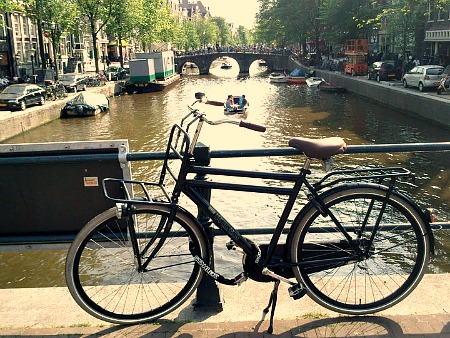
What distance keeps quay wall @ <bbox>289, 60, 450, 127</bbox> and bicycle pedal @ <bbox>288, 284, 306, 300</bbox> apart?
21038 millimetres

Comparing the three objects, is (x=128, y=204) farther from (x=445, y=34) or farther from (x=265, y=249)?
(x=445, y=34)

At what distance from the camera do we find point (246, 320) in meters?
3.29

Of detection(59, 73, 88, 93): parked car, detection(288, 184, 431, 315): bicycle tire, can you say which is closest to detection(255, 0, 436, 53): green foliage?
detection(59, 73, 88, 93): parked car

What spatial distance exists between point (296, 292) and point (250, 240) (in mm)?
450

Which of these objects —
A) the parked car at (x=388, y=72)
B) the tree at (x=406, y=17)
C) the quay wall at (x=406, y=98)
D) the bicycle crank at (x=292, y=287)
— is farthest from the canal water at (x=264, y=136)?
the tree at (x=406, y=17)

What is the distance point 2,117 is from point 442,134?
19639 millimetres

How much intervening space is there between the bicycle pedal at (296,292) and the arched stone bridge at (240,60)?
72.5 meters

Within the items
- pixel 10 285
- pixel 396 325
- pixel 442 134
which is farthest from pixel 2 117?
pixel 396 325

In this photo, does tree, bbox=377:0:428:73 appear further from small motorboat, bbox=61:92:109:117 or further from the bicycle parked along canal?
the bicycle parked along canal

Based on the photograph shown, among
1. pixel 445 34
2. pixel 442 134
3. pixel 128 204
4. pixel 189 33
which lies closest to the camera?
pixel 128 204

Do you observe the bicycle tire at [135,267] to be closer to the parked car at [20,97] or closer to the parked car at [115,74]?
the parked car at [20,97]

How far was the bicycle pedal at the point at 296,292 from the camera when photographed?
326 cm

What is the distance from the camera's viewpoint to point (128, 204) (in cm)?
309

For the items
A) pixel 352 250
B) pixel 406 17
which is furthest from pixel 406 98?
pixel 352 250
